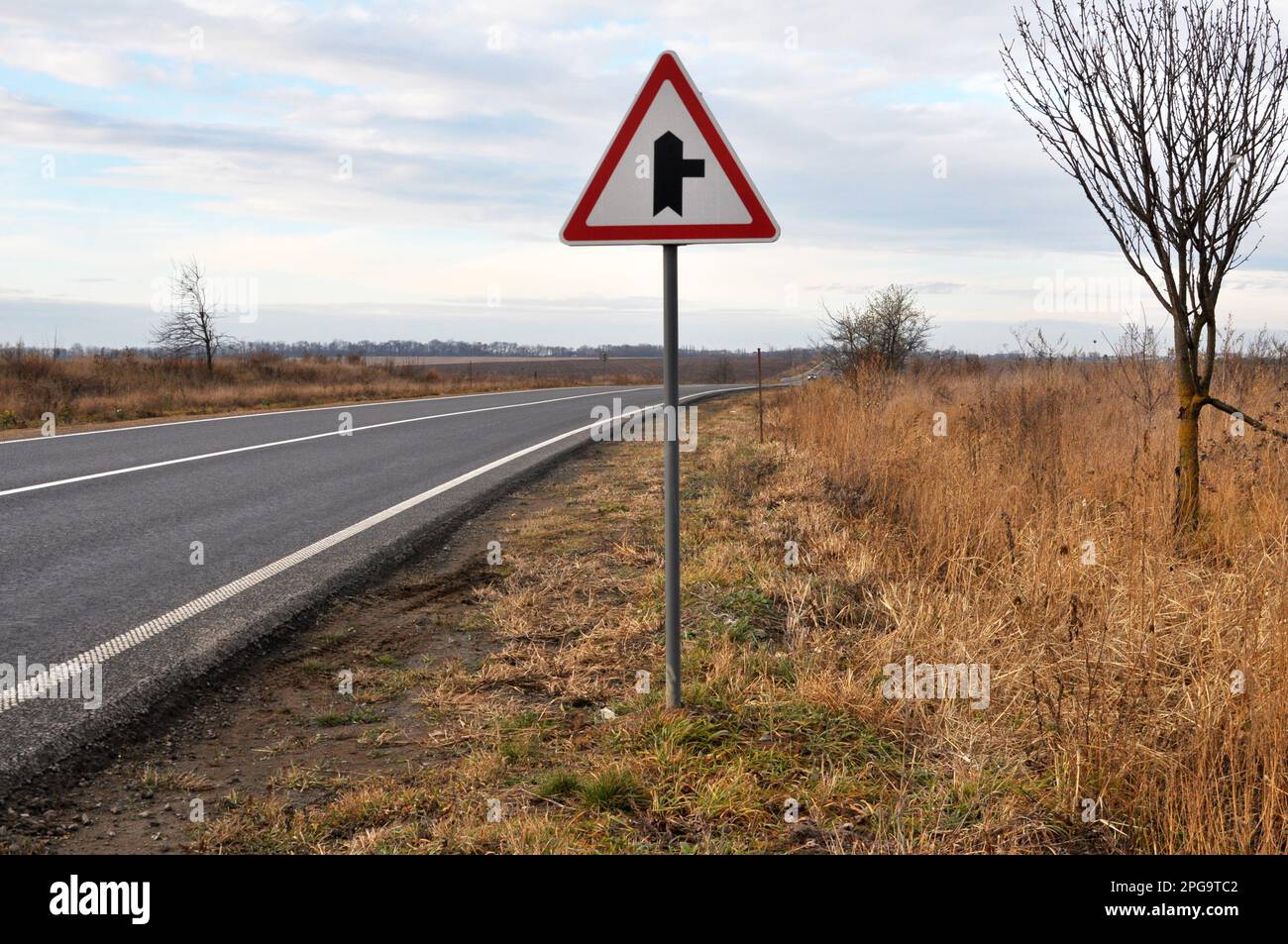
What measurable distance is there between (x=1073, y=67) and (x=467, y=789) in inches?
232

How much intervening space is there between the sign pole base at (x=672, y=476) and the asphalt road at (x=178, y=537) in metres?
2.13

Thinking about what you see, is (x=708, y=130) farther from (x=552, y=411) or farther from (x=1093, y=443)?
(x=552, y=411)

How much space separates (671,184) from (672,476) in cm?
113

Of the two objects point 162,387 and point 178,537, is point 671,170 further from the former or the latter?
point 162,387

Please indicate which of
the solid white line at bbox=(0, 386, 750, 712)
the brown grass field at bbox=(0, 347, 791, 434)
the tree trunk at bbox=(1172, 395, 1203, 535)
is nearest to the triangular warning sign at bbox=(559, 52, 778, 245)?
the solid white line at bbox=(0, 386, 750, 712)

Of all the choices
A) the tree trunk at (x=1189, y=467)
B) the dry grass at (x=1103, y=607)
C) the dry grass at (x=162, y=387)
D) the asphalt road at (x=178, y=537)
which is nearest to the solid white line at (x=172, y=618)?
the asphalt road at (x=178, y=537)

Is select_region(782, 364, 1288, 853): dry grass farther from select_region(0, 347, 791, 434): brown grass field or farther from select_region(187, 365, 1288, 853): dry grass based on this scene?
select_region(0, 347, 791, 434): brown grass field

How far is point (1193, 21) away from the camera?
574cm

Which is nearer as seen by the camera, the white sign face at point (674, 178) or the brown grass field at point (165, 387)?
the white sign face at point (674, 178)

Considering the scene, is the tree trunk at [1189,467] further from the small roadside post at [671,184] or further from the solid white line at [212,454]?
the solid white line at [212,454]

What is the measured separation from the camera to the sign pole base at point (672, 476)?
11.8 feet

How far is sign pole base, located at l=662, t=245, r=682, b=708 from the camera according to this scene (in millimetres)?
3602
